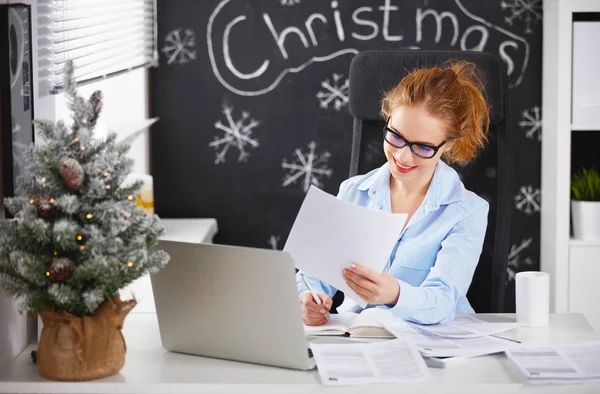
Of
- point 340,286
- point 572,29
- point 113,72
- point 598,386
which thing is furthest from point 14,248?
point 572,29

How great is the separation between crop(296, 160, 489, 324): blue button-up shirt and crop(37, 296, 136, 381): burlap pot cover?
61cm

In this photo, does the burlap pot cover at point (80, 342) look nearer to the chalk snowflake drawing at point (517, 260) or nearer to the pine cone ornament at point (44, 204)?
the pine cone ornament at point (44, 204)

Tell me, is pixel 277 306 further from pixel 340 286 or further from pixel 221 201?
pixel 221 201

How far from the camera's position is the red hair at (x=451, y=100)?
198cm

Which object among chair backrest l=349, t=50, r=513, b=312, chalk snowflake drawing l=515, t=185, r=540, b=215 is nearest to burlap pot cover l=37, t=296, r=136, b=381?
chair backrest l=349, t=50, r=513, b=312

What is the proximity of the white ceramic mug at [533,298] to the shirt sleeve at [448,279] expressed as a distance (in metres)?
0.14

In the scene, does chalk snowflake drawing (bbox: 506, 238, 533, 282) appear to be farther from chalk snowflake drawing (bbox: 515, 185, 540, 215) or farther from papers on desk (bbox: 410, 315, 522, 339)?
papers on desk (bbox: 410, 315, 522, 339)

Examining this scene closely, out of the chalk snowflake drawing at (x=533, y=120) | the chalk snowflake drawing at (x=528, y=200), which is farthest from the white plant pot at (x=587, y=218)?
the chalk snowflake drawing at (x=533, y=120)

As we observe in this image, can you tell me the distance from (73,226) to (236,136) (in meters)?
2.09

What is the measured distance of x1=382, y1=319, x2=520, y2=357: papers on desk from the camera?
60.1 inches

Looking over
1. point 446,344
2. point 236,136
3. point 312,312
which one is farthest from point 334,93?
point 446,344

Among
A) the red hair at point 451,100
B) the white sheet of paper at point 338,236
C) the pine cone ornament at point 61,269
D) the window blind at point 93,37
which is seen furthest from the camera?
the red hair at point 451,100

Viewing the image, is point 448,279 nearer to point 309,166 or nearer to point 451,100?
point 451,100

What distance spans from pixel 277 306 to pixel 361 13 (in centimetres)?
209
